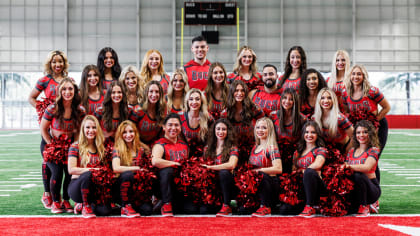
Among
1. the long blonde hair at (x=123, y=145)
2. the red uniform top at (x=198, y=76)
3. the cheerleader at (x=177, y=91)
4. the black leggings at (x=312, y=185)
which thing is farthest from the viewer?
the red uniform top at (x=198, y=76)

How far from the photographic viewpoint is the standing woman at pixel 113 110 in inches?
154

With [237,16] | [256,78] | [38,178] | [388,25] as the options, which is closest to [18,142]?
[38,178]

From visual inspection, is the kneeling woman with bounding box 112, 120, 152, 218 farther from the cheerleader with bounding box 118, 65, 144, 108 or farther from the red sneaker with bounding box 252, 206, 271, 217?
the red sneaker with bounding box 252, 206, 271, 217

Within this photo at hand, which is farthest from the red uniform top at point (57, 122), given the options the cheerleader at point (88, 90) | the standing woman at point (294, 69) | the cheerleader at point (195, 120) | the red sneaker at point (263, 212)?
the standing woman at point (294, 69)

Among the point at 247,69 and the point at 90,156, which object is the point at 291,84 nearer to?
the point at 247,69

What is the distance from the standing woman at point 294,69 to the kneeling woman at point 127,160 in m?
Result: 1.46

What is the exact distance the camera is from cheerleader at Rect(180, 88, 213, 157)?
3926mm

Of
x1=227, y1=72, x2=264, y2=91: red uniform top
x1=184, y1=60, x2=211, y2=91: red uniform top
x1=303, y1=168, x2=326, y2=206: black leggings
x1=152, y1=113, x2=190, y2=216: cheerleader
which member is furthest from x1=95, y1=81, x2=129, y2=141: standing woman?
x1=303, y1=168, x2=326, y2=206: black leggings

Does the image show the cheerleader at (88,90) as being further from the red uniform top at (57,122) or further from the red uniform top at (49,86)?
the red uniform top at (49,86)

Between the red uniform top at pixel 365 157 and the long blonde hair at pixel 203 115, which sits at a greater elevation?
the long blonde hair at pixel 203 115

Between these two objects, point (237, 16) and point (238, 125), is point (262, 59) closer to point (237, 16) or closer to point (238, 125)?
point (237, 16)

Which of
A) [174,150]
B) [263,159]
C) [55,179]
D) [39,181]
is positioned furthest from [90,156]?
[39,181]

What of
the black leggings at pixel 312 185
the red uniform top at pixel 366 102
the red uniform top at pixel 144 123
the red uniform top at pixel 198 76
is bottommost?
the black leggings at pixel 312 185

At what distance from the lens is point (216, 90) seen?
14.2 ft
